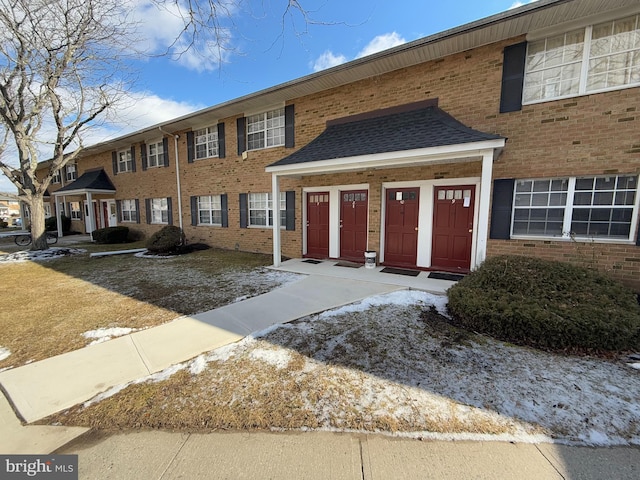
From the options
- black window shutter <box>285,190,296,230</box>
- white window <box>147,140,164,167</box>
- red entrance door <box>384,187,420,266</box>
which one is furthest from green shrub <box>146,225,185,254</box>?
red entrance door <box>384,187,420,266</box>

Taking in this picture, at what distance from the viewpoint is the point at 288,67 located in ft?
12.8

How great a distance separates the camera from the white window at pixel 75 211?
19734 millimetres

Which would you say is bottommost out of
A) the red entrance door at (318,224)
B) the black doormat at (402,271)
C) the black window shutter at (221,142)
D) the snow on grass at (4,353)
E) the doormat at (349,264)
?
the snow on grass at (4,353)

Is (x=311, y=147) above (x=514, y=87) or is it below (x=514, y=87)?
below

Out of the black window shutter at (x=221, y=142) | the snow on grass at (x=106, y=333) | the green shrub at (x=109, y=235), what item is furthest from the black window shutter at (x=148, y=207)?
the snow on grass at (x=106, y=333)

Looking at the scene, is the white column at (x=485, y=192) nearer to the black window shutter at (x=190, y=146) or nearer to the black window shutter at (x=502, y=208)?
the black window shutter at (x=502, y=208)

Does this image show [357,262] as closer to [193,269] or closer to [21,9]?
[193,269]

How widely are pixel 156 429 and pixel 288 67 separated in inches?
173

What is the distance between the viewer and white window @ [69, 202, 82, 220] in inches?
777

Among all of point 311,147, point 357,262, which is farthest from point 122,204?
point 357,262

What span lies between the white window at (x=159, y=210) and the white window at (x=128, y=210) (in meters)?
1.68

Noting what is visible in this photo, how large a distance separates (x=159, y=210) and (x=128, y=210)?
123 inches

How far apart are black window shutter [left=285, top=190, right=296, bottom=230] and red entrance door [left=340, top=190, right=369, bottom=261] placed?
1729mm

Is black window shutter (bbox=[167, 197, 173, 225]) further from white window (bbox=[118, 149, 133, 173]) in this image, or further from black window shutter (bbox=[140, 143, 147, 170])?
white window (bbox=[118, 149, 133, 173])
